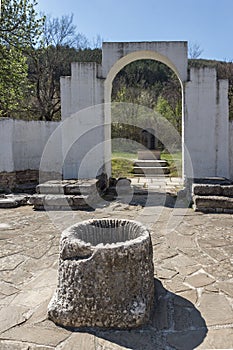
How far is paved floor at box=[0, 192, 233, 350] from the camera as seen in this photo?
2.21 m

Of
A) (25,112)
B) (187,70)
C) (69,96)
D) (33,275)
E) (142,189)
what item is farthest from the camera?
(25,112)

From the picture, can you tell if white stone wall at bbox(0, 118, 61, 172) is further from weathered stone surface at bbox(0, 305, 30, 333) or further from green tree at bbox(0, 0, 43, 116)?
weathered stone surface at bbox(0, 305, 30, 333)

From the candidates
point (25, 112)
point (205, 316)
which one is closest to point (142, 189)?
point (205, 316)

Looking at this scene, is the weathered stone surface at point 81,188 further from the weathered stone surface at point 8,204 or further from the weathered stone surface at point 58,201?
the weathered stone surface at point 8,204

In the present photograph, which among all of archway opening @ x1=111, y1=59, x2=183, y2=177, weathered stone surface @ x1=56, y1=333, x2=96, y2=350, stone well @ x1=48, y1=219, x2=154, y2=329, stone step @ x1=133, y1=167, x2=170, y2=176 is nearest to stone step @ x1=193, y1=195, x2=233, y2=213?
stone well @ x1=48, y1=219, x2=154, y2=329

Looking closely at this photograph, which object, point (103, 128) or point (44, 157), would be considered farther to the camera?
point (44, 157)

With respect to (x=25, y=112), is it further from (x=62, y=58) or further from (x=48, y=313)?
(x=48, y=313)

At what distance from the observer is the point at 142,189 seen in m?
7.97

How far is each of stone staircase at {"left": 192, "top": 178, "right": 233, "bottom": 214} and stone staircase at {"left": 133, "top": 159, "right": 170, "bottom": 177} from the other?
478 centimetres

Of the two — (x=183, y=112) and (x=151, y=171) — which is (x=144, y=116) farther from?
(x=183, y=112)

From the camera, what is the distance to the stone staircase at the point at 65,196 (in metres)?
6.06

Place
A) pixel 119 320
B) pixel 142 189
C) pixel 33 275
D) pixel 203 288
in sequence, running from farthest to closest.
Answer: pixel 142 189
pixel 33 275
pixel 203 288
pixel 119 320

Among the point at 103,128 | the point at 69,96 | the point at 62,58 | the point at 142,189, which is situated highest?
the point at 62,58

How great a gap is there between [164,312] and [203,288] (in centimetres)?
57
